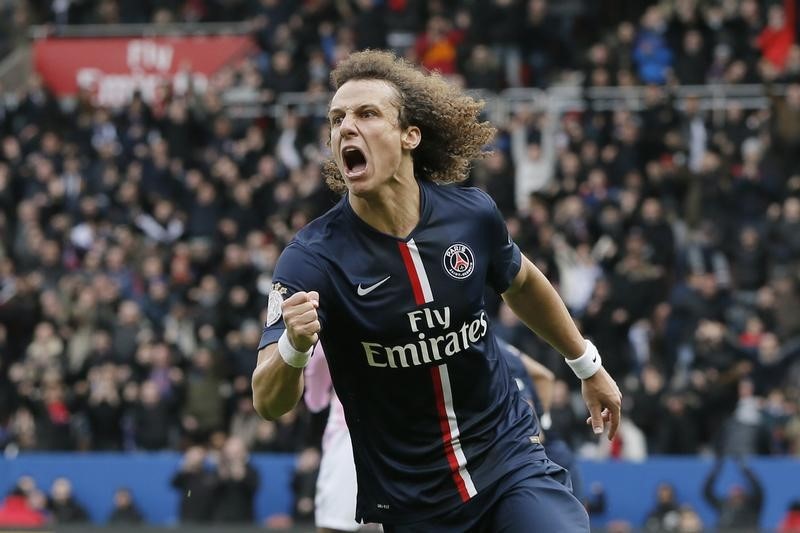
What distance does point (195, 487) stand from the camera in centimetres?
1495

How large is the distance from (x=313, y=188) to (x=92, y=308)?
2.93 m

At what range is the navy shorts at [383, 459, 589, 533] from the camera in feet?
16.9

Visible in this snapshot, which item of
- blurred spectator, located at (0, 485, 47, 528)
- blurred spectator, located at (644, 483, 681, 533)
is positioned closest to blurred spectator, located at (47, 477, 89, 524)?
blurred spectator, located at (0, 485, 47, 528)

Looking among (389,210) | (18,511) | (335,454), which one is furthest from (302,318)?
(18,511)

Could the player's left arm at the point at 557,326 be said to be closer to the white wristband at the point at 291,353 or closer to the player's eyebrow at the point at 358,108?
the player's eyebrow at the point at 358,108

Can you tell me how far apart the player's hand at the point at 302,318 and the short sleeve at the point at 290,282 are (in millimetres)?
204

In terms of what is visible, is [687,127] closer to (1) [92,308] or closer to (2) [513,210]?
(2) [513,210]

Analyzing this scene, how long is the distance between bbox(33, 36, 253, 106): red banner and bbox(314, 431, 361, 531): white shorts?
15458 millimetres

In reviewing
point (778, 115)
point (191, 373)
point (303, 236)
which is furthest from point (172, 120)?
point (303, 236)

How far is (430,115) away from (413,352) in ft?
3.00

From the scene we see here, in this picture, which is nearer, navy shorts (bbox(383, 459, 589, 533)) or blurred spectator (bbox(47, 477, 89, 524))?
navy shorts (bbox(383, 459, 589, 533))

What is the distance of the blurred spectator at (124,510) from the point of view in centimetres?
1515

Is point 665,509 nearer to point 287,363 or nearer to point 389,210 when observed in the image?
point 389,210

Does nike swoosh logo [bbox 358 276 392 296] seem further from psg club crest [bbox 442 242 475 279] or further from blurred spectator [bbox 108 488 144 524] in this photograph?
blurred spectator [bbox 108 488 144 524]
